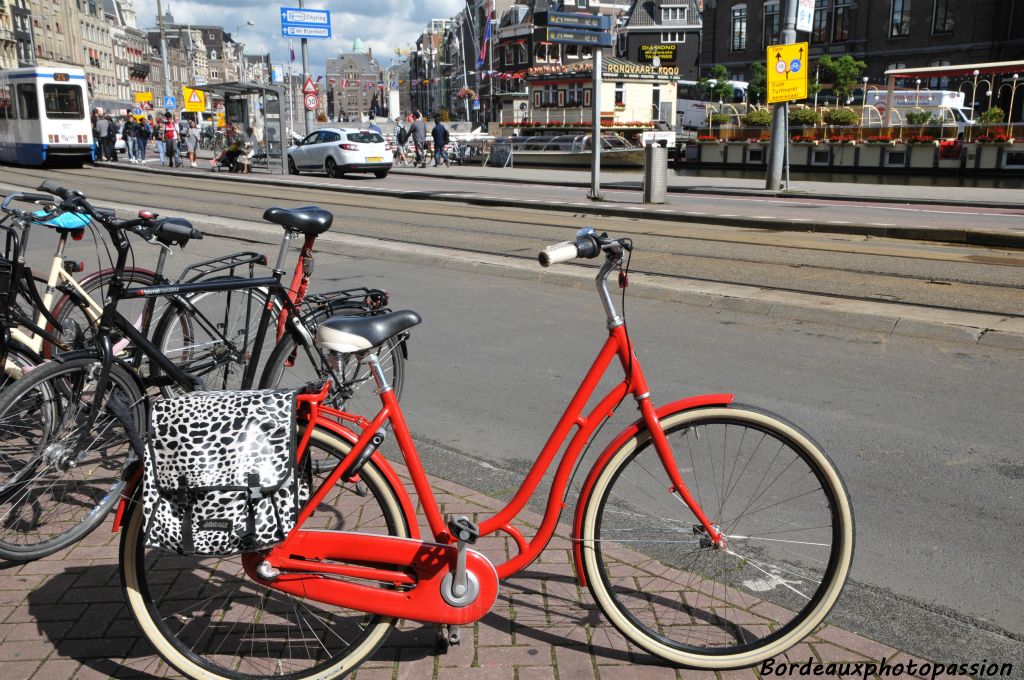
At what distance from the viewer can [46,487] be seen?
11.2ft

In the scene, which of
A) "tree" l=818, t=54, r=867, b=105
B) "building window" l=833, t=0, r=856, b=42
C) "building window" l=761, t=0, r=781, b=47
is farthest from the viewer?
"building window" l=761, t=0, r=781, b=47

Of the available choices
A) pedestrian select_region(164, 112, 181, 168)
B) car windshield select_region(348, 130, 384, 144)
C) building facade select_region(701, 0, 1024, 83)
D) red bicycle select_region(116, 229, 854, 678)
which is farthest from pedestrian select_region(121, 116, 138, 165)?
red bicycle select_region(116, 229, 854, 678)

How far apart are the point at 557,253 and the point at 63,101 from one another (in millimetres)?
32589

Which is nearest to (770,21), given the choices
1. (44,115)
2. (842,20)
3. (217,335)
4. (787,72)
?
(842,20)

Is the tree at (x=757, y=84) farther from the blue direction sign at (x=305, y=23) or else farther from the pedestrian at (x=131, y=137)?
the pedestrian at (x=131, y=137)

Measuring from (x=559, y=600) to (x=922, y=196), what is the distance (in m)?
19.3

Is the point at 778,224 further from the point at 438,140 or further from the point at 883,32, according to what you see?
the point at 883,32

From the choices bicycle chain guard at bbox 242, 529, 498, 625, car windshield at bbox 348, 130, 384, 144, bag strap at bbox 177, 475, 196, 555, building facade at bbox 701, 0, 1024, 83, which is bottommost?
bicycle chain guard at bbox 242, 529, 498, 625

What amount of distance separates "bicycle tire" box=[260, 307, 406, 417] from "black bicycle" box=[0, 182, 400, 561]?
4 cm

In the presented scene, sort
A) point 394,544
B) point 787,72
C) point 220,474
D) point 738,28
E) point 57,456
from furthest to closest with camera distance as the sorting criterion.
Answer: point 738,28 < point 787,72 < point 57,456 < point 394,544 < point 220,474

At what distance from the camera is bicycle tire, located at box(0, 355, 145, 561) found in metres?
3.12

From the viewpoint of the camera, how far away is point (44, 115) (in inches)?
1161

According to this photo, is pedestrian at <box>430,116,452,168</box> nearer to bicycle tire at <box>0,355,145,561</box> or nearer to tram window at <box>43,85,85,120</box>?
tram window at <box>43,85,85,120</box>

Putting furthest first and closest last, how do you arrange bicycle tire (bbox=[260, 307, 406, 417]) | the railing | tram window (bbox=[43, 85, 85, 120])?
tram window (bbox=[43, 85, 85, 120])
the railing
bicycle tire (bbox=[260, 307, 406, 417])
